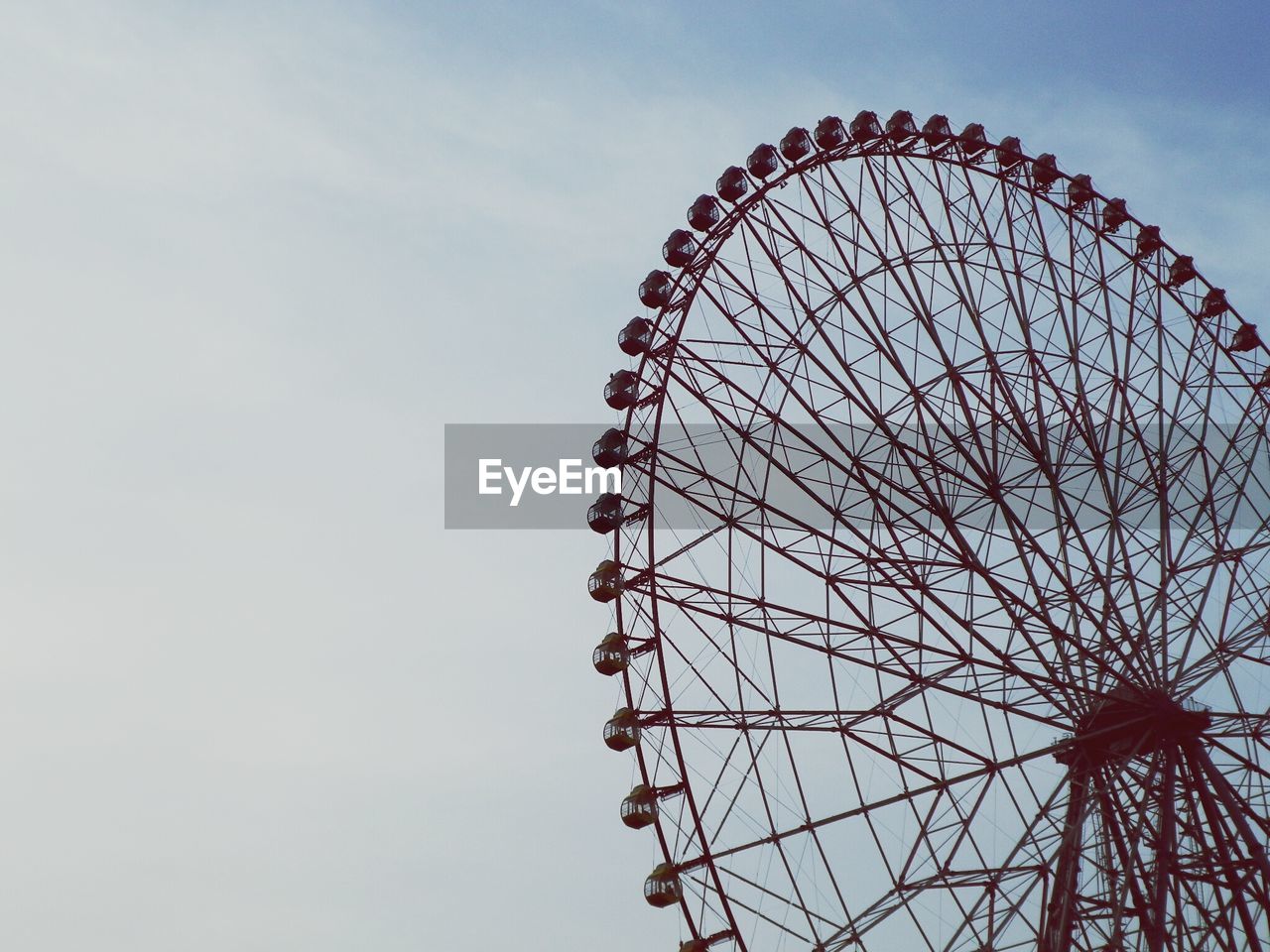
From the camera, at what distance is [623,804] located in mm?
28734

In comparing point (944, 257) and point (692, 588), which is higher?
point (944, 257)

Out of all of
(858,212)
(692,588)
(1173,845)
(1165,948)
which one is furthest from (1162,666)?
(858,212)

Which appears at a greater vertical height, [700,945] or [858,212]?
[858,212]

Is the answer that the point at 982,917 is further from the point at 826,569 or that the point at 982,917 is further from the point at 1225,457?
the point at 1225,457

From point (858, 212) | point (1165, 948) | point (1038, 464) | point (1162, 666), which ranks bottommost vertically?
point (1165, 948)

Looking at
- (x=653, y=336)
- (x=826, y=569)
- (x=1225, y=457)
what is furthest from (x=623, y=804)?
(x=1225, y=457)

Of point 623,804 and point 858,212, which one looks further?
point 858,212

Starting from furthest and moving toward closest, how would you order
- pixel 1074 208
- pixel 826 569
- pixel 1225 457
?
pixel 1074 208, pixel 1225 457, pixel 826 569

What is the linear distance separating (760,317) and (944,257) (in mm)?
4351

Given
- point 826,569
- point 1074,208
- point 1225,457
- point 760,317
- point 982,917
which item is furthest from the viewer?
point 1074,208

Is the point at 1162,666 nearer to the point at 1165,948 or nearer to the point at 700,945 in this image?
the point at 1165,948

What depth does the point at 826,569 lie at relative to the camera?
28.2m

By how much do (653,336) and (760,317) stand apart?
210 centimetres

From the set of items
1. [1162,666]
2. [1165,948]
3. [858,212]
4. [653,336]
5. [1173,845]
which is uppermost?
[858,212]
